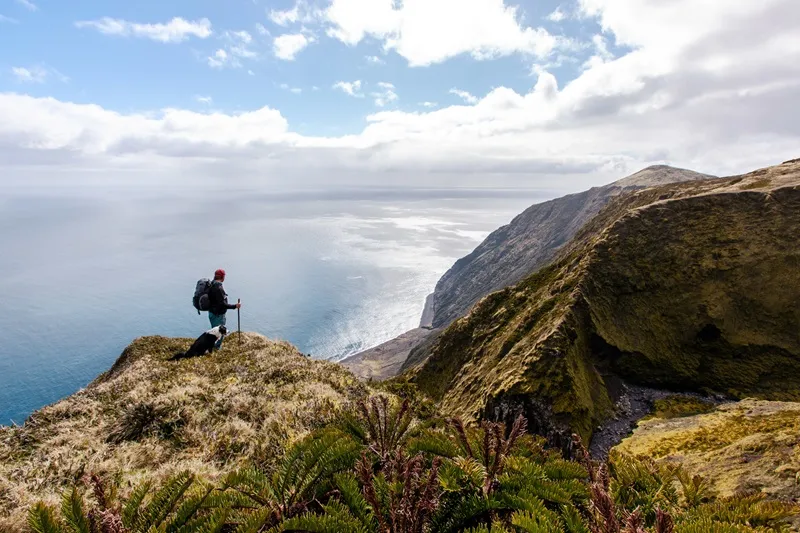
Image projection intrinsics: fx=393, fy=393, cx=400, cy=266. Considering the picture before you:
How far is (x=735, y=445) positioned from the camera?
Answer: 26.8ft

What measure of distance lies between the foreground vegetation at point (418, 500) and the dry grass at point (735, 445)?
1.06 meters

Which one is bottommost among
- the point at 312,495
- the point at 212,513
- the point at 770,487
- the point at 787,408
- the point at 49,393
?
the point at 49,393

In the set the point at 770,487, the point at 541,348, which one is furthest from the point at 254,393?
the point at 770,487

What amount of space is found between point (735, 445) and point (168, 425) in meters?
12.6

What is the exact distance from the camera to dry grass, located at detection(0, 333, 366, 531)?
286 inches

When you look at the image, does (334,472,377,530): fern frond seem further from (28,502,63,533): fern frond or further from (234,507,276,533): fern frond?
(28,502,63,533): fern frond

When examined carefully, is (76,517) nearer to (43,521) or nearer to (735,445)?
(43,521)

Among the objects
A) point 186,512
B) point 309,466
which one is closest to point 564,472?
point 309,466

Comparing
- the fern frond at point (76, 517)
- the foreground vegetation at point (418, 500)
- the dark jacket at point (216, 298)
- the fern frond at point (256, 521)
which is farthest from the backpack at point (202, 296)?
the fern frond at point (256, 521)

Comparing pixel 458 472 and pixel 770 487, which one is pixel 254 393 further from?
pixel 770 487

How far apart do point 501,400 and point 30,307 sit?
243 metres


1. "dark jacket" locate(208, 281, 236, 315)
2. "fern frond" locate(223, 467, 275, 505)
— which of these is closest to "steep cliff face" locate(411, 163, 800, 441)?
"fern frond" locate(223, 467, 275, 505)

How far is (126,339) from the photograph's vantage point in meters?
144

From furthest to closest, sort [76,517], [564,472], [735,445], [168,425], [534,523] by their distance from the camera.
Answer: [168,425] → [735,445] → [564,472] → [76,517] → [534,523]
